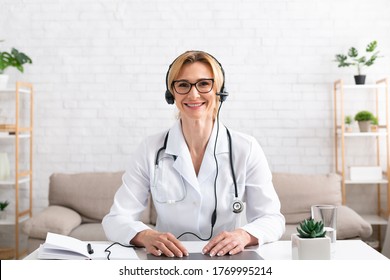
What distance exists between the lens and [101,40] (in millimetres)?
4492

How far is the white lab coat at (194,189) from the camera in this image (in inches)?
82.7


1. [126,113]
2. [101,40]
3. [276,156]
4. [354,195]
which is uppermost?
[101,40]

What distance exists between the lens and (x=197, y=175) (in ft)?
7.10

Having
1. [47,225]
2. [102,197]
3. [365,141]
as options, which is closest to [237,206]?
[47,225]

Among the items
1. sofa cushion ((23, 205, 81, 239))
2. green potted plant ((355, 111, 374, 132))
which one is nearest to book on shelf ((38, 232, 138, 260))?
sofa cushion ((23, 205, 81, 239))

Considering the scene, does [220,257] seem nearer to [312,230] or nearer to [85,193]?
[312,230]

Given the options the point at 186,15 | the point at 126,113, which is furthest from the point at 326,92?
the point at 126,113

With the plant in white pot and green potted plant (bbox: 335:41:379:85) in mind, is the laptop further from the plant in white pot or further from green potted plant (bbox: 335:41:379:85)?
green potted plant (bbox: 335:41:379:85)

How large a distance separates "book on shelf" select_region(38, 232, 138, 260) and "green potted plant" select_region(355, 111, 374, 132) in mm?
2931

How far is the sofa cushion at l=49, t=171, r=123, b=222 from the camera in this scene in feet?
13.4

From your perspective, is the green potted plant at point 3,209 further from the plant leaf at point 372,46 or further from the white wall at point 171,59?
the plant leaf at point 372,46

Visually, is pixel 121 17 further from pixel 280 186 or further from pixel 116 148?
pixel 280 186

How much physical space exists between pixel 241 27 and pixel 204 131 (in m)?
2.44

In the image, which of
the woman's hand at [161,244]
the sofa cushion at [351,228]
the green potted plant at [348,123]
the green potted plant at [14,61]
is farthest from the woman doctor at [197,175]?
the green potted plant at [14,61]
